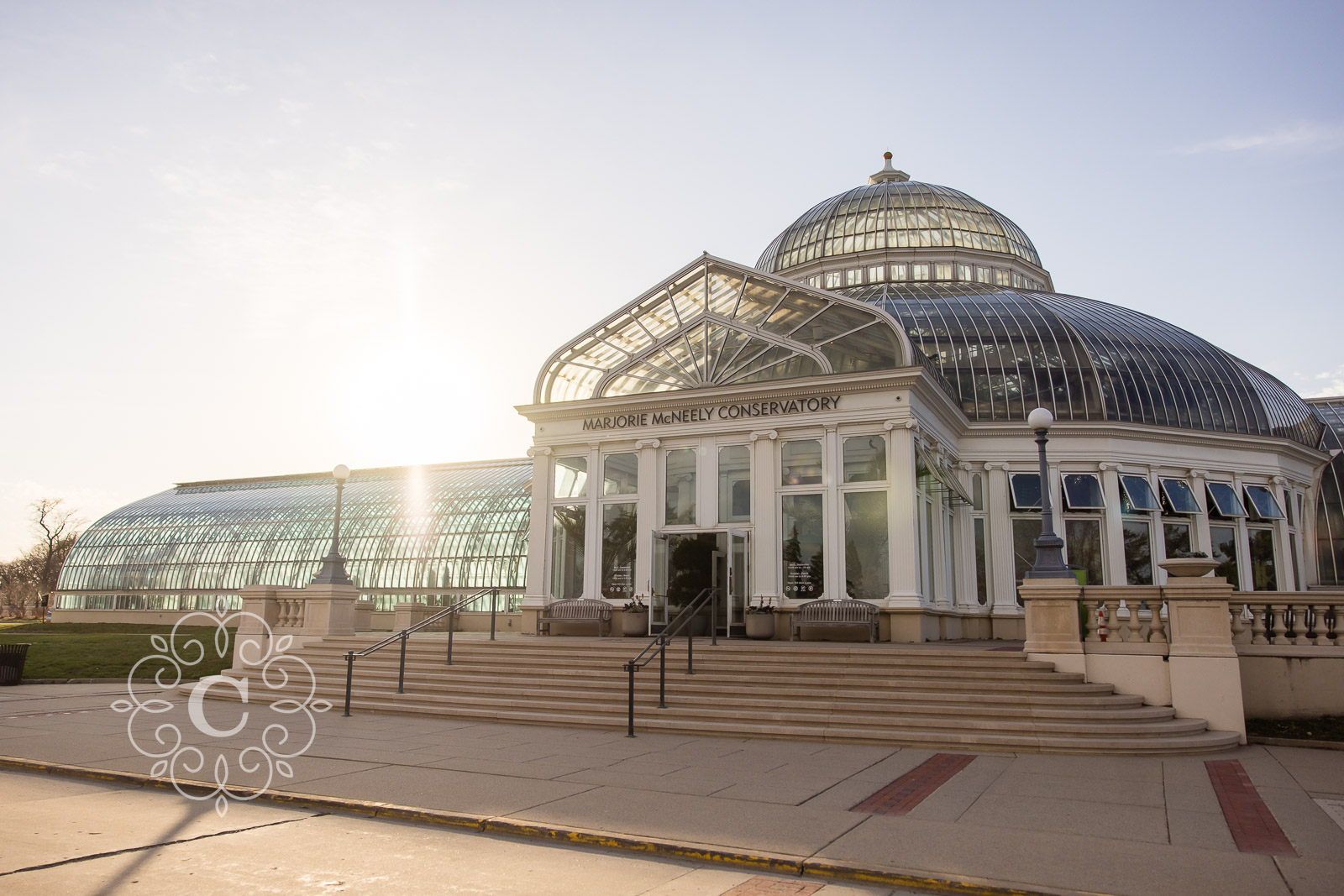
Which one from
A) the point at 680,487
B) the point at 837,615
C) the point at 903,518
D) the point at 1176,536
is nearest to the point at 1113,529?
the point at 1176,536

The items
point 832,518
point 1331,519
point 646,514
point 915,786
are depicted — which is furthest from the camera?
point 1331,519

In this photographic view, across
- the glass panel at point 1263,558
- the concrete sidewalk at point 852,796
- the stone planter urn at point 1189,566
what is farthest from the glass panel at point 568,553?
the glass panel at point 1263,558

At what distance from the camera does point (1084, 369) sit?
27.0 metres

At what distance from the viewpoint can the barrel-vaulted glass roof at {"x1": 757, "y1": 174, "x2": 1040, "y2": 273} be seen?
36.2m

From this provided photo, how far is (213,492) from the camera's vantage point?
167 ft

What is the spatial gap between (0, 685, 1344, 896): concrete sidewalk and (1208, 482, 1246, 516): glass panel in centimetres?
1703

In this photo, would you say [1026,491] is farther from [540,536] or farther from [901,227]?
[901,227]

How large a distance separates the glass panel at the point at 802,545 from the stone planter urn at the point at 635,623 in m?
3.29

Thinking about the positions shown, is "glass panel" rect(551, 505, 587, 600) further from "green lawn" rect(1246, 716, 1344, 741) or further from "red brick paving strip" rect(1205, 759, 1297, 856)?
"red brick paving strip" rect(1205, 759, 1297, 856)

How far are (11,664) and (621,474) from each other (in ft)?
45.1

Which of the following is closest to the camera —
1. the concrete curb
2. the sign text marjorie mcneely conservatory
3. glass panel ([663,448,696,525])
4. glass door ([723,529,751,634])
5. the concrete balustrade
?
the concrete curb

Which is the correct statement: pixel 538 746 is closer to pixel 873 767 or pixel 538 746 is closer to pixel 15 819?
pixel 873 767

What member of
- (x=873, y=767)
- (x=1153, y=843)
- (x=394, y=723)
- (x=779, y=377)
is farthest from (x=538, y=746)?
(x=779, y=377)

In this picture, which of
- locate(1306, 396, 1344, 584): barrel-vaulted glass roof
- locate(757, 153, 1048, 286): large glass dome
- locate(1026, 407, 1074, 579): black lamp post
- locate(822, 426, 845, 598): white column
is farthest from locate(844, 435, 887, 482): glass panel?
locate(1306, 396, 1344, 584): barrel-vaulted glass roof
